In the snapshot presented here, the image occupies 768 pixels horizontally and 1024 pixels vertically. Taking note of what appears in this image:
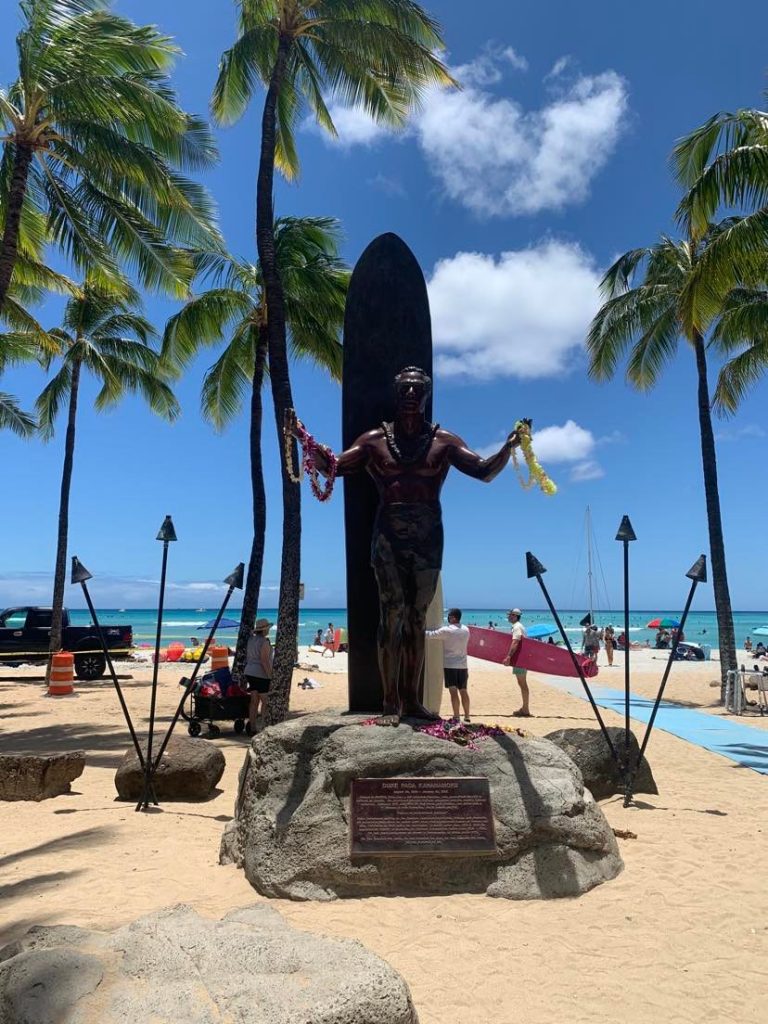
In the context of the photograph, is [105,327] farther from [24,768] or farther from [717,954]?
[717,954]

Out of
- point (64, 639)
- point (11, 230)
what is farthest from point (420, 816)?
point (64, 639)

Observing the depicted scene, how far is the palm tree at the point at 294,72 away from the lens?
10.4 m

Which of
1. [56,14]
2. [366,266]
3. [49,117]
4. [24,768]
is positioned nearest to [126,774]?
[24,768]

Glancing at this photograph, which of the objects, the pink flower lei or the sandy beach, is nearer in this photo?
the sandy beach

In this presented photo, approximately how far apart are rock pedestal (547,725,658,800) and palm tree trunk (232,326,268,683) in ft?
24.2

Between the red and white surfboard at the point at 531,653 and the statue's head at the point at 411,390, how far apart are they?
748cm

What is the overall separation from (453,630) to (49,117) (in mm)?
9807

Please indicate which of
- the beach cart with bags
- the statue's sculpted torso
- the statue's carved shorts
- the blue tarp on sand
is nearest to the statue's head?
the statue's sculpted torso

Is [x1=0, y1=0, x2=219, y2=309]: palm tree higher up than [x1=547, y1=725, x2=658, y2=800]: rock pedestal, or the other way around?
[x1=0, y1=0, x2=219, y2=309]: palm tree

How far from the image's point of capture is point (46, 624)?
69.7 feet

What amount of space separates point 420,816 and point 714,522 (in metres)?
13.4

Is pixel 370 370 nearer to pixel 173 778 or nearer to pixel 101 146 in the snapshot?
pixel 173 778

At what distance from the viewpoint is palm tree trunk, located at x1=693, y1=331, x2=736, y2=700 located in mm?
15129

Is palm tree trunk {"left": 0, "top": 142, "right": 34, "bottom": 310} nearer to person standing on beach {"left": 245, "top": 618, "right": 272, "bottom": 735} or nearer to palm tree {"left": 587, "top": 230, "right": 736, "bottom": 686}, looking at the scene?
person standing on beach {"left": 245, "top": 618, "right": 272, "bottom": 735}
